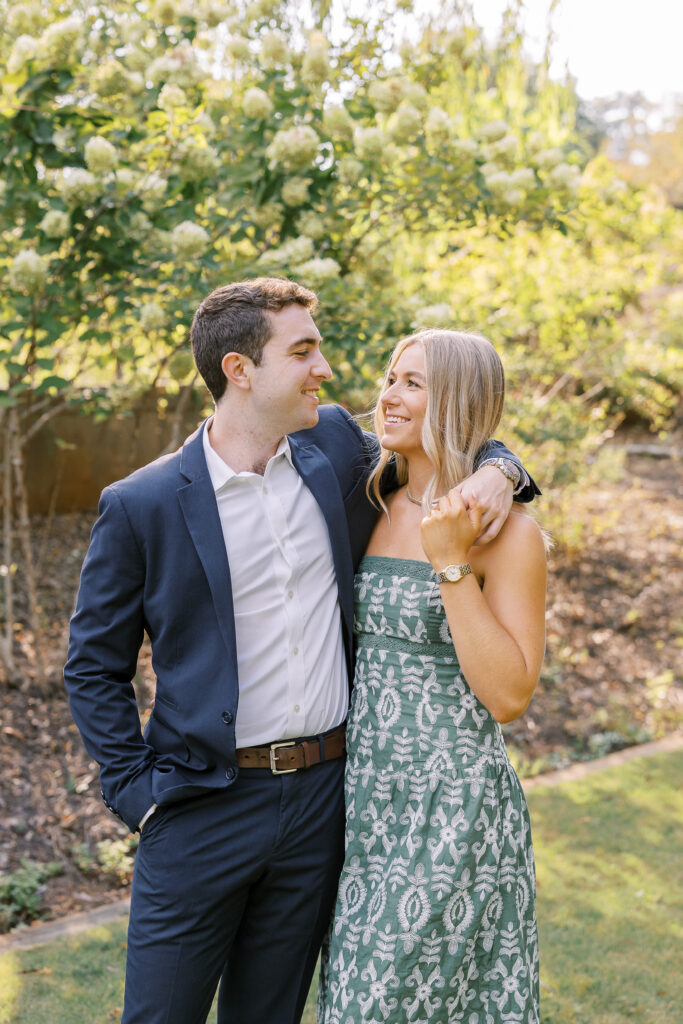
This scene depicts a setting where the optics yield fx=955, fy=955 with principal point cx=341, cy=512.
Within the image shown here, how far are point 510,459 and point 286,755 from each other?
3.02ft

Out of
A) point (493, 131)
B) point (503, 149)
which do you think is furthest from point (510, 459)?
point (493, 131)

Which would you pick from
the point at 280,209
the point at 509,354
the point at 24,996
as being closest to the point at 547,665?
the point at 509,354

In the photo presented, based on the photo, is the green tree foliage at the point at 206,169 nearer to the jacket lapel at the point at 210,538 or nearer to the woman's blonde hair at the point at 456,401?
the woman's blonde hair at the point at 456,401

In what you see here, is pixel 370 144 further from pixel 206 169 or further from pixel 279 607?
pixel 279 607

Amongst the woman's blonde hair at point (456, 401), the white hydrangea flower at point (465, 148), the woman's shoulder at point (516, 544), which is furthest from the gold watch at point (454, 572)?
the white hydrangea flower at point (465, 148)

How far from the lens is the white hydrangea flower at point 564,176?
4.48 m

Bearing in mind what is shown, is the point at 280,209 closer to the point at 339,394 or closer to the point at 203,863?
the point at 339,394

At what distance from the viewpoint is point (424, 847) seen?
2262 millimetres

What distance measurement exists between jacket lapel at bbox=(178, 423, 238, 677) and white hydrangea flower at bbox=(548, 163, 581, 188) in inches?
117

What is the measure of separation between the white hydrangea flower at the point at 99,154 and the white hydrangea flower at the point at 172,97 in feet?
1.03

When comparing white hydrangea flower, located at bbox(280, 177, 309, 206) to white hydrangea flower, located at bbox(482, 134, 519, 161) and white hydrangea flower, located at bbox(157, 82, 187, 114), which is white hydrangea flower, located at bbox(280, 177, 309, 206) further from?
white hydrangea flower, located at bbox(482, 134, 519, 161)

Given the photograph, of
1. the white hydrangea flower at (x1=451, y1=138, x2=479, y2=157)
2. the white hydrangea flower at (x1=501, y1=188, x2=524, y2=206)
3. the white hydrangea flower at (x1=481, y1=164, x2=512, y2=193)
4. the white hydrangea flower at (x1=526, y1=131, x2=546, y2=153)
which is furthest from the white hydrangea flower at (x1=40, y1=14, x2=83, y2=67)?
the white hydrangea flower at (x1=526, y1=131, x2=546, y2=153)

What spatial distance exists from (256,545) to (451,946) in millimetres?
1052

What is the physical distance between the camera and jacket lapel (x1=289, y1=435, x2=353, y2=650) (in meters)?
2.42
